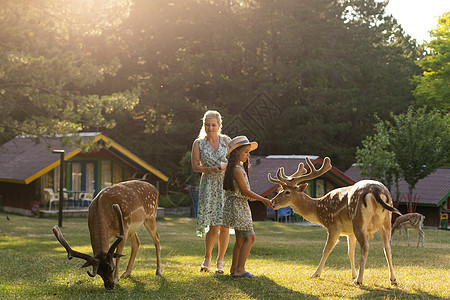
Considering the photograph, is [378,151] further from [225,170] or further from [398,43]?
[398,43]

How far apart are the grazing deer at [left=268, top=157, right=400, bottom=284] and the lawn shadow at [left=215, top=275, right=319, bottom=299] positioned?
922mm

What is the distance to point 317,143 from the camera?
39.1 metres

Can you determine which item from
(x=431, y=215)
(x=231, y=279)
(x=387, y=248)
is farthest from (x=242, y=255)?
(x=431, y=215)

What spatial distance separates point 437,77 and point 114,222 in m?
38.5

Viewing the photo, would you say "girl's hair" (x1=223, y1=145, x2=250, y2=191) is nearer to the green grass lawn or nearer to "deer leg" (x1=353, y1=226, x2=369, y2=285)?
the green grass lawn

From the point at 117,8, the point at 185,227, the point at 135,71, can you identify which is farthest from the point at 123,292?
the point at 135,71

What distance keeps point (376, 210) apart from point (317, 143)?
3217cm

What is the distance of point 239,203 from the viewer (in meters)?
7.75

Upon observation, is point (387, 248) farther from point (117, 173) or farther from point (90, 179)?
point (117, 173)

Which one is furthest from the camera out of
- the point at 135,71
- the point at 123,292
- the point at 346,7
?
the point at 346,7

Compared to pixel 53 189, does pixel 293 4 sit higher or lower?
higher

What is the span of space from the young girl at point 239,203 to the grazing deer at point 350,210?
631mm

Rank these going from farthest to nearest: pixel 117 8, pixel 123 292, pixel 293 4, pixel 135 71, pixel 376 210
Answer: pixel 293 4
pixel 135 71
pixel 117 8
pixel 376 210
pixel 123 292

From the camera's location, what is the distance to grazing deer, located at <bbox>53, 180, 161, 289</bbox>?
21.4 feet
